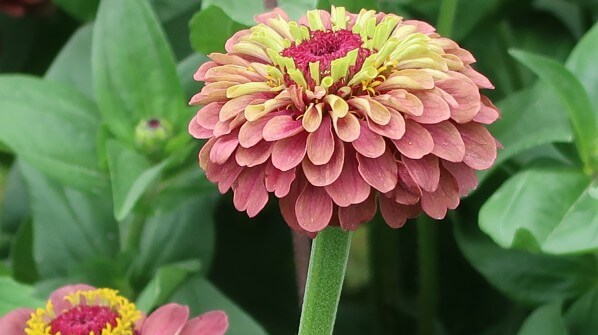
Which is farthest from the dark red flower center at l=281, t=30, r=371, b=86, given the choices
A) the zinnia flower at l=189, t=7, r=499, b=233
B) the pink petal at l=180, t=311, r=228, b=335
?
the pink petal at l=180, t=311, r=228, b=335

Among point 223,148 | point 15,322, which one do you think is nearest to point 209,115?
point 223,148

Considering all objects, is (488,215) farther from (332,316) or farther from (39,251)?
(39,251)

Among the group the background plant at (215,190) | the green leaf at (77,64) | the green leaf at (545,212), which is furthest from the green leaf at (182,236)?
the green leaf at (545,212)

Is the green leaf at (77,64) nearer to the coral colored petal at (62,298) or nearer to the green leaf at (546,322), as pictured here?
the coral colored petal at (62,298)

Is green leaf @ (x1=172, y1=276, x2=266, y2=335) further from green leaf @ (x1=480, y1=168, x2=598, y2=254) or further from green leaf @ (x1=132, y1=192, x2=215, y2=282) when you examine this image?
green leaf @ (x1=480, y1=168, x2=598, y2=254)

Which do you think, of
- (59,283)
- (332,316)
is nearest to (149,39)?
(59,283)

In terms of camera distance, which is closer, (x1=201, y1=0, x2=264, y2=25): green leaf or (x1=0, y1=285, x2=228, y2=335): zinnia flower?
(x1=0, y1=285, x2=228, y2=335): zinnia flower

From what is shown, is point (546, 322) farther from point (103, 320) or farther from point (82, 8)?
point (82, 8)

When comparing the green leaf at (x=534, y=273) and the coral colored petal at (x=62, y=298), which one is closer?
the coral colored petal at (x=62, y=298)

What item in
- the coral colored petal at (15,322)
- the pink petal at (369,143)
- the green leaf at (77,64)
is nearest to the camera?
the pink petal at (369,143)
